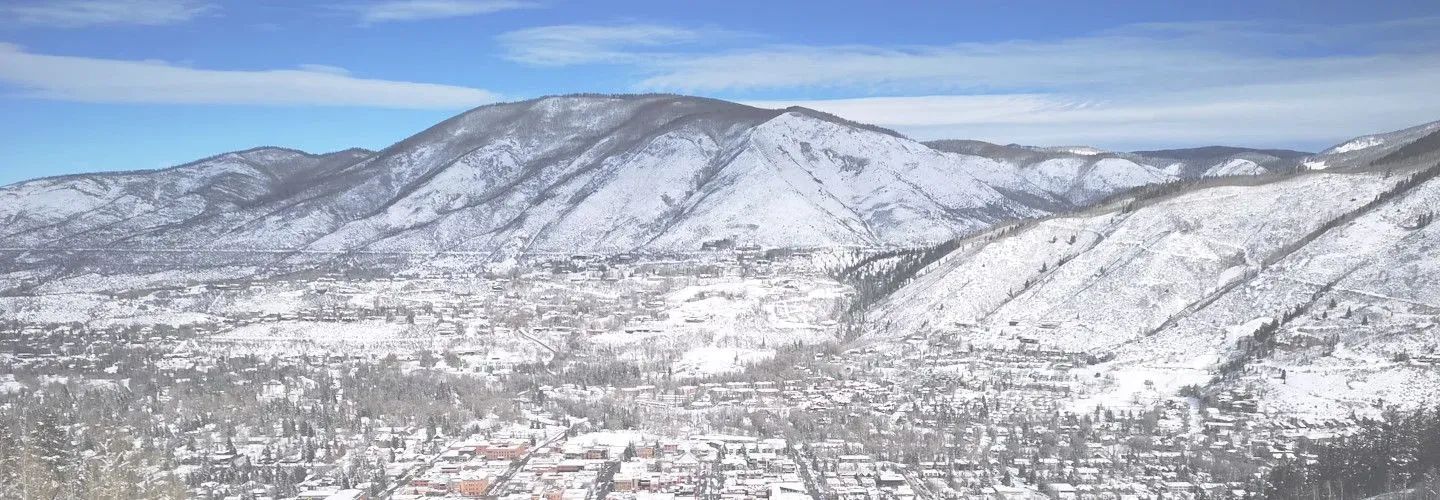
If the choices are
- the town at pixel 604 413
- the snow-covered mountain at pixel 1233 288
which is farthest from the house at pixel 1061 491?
the snow-covered mountain at pixel 1233 288

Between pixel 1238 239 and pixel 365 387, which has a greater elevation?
pixel 1238 239

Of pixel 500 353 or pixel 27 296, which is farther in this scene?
pixel 27 296

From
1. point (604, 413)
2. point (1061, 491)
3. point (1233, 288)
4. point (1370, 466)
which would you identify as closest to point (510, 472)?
point (604, 413)

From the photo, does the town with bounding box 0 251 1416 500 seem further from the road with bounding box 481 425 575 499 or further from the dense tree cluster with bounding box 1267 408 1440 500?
the dense tree cluster with bounding box 1267 408 1440 500

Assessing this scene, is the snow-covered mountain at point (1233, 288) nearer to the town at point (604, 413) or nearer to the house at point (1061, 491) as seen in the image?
the town at point (604, 413)

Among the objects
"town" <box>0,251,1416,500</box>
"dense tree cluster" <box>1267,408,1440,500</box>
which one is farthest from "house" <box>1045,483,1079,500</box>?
"dense tree cluster" <box>1267,408,1440,500</box>

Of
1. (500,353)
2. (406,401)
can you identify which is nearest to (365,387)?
(406,401)

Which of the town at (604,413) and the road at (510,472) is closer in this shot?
the road at (510,472)

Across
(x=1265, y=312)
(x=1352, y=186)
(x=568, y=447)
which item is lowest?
(x=568, y=447)

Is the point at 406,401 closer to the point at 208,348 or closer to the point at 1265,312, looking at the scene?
the point at 208,348
